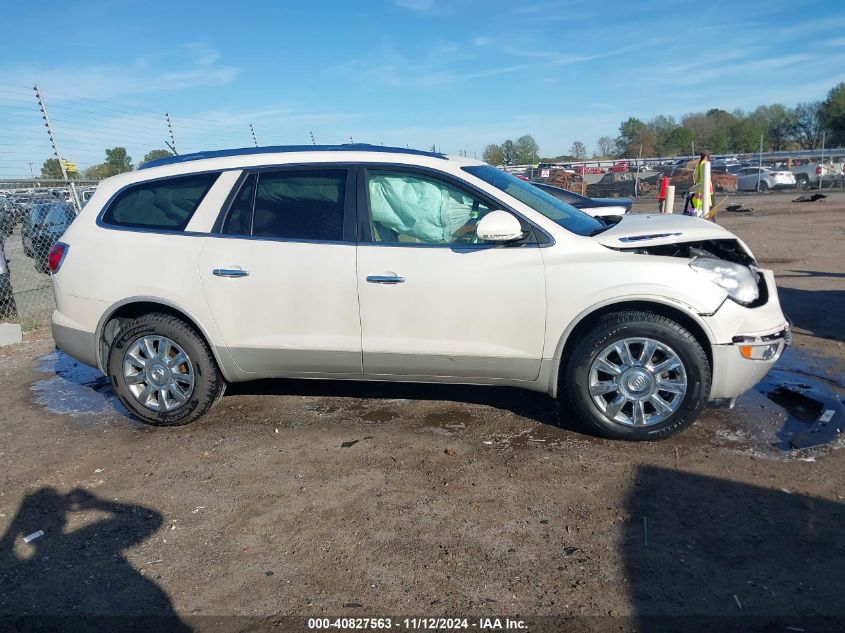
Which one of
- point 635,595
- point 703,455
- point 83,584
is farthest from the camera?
point 703,455

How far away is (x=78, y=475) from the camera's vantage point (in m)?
4.08

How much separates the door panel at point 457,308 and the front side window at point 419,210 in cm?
12

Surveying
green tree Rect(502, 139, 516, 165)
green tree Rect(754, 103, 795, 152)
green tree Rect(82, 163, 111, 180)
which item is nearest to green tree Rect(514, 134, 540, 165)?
green tree Rect(502, 139, 516, 165)

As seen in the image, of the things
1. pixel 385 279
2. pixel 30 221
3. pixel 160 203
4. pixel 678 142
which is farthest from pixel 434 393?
pixel 678 142

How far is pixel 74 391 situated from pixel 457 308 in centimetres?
387

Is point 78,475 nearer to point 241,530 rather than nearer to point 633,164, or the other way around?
point 241,530

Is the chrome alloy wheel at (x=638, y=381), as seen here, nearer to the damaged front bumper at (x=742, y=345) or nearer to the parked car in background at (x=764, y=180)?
the damaged front bumper at (x=742, y=345)

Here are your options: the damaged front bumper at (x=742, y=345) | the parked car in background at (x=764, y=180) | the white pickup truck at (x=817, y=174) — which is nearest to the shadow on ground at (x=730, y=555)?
the damaged front bumper at (x=742, y=345)

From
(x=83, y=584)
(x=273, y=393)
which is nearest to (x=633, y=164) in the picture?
(x=273, y=393)

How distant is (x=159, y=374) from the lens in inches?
182

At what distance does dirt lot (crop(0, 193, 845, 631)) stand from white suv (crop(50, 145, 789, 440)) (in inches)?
15.9

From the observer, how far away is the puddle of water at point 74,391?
5.32 meters

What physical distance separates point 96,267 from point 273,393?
1677 millimetres

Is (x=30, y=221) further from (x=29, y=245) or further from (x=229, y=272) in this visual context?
(x=229, y=272)
